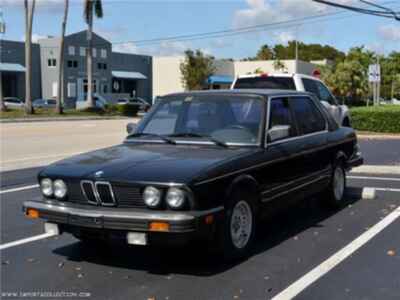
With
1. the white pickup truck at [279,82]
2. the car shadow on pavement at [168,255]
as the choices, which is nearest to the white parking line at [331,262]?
the car shadow on pavement at [168,255]

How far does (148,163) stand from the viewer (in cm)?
548

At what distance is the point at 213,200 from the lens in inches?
208

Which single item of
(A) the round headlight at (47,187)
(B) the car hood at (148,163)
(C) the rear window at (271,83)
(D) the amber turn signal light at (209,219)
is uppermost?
(C) the rear window at (271,83)

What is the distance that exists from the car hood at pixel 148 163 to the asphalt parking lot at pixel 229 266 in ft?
2.93

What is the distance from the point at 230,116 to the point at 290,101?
3.55 feet

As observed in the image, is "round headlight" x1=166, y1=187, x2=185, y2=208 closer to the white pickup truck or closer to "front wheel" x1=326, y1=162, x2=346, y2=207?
"front wheel" x1=326, y1=162, x2=346, y2=207

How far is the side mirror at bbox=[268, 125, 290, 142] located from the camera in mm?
6340

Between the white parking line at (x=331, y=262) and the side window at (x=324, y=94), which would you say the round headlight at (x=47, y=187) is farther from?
the side window at (x=324, y=94)

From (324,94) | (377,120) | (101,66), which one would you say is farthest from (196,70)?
(324,94)

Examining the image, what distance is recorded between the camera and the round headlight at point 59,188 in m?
5.48

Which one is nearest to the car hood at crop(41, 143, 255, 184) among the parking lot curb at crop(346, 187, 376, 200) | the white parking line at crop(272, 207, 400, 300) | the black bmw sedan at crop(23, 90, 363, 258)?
the black bmw sedan at crop(23, 90, 363, 258)

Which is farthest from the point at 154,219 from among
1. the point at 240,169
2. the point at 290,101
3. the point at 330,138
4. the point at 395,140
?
the point at 395,140

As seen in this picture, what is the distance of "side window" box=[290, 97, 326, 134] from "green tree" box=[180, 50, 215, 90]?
56885 millimetres

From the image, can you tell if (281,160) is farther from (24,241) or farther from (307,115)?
(24,241)
